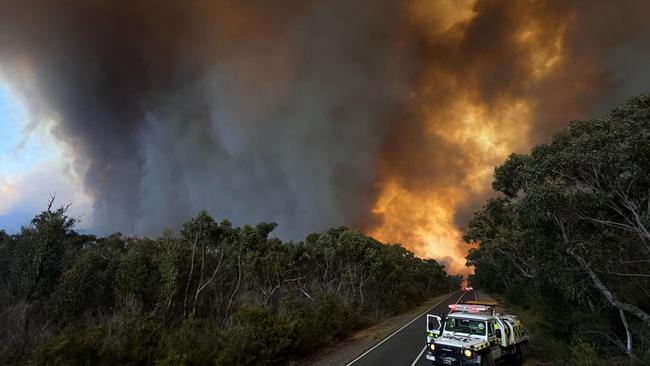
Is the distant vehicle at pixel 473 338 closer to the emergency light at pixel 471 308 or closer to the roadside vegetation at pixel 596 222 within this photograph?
the emergency light at pixel 471 308

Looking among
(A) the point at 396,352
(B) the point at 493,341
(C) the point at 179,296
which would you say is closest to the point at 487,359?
(B) the point at 493,341

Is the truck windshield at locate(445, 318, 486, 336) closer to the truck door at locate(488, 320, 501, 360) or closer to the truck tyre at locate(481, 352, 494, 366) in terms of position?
the truck door at locate(488, 320, 501, 360)

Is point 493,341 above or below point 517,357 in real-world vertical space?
above

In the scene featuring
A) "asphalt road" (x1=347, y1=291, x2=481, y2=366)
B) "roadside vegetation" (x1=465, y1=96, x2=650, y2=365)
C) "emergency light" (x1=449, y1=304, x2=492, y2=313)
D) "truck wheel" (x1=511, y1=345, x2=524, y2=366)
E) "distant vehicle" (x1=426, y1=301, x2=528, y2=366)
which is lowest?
"asphalt road" (x1=347, y1=291, x2=481, y2=366)

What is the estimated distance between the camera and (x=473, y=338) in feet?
41.3

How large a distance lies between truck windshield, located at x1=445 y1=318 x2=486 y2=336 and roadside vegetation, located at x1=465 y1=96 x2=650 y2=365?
3.28 meters

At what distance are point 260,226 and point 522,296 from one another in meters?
32.8

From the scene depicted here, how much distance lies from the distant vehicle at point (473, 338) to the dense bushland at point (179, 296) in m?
7.07

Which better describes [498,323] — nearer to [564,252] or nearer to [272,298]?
[564,252]

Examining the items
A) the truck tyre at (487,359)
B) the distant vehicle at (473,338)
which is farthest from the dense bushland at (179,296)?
the truck tyre at (487,359)

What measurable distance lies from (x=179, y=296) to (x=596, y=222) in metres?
24.5

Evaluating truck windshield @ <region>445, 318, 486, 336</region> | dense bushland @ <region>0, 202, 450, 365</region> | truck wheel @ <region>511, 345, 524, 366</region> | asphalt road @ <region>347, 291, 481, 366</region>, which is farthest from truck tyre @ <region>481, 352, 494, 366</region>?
dense bushland @ <region>0, 202, 450, 365</region>

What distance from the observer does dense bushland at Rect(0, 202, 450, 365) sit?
40.2ft

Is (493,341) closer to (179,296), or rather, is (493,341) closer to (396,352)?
(396,352)
